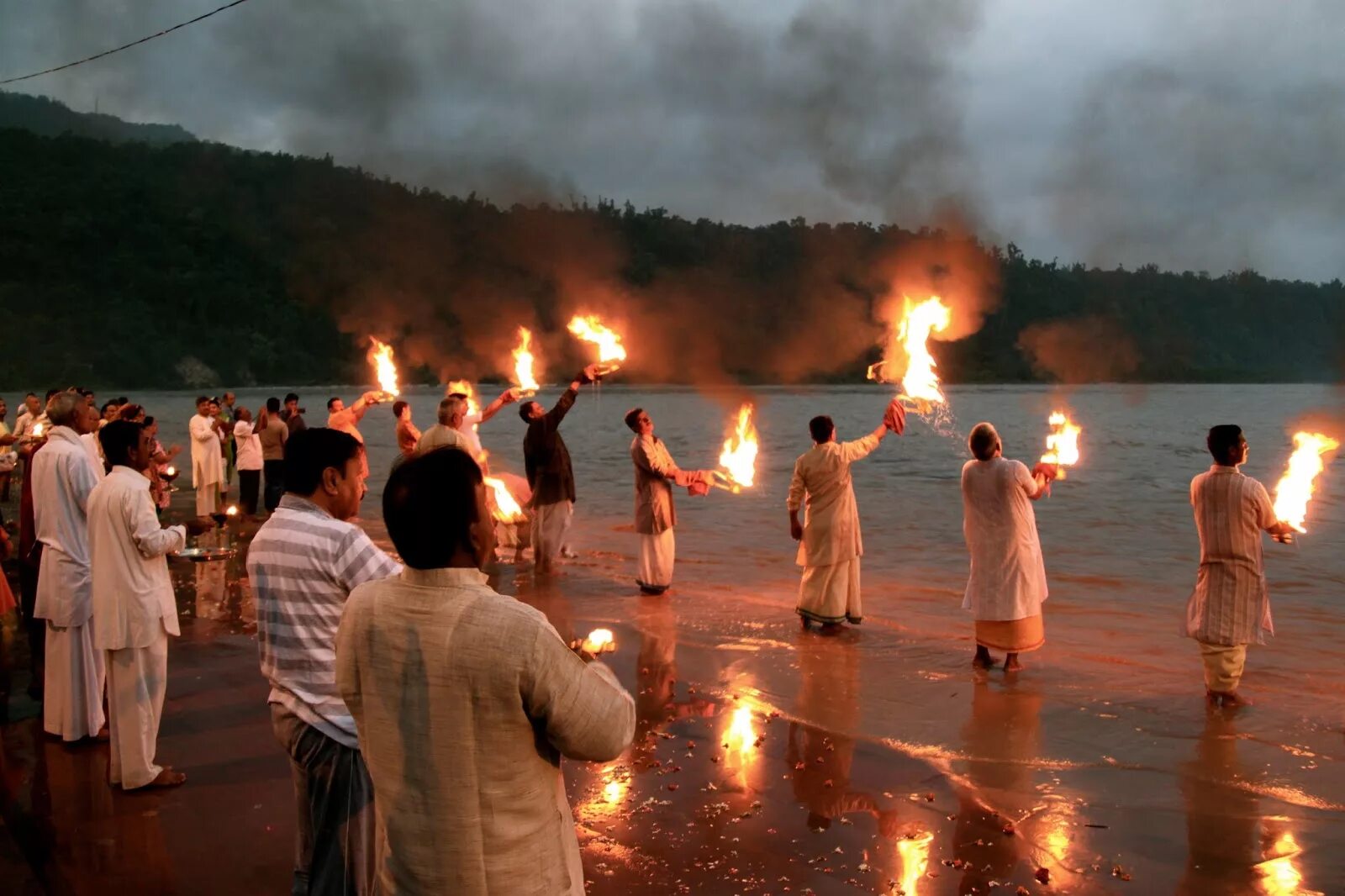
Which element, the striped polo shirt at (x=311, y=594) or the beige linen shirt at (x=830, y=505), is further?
the beige linen shirt at (x=830, y=505)

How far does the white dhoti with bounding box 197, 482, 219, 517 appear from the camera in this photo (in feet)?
55.3

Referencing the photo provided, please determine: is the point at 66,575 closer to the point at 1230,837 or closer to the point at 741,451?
the point at 1230,837

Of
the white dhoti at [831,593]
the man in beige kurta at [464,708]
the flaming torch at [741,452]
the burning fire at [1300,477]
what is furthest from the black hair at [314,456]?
the flaming torch at [741,452]

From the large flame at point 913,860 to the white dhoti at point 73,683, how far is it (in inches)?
185

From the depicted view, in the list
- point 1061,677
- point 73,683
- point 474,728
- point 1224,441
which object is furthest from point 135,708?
point 1224,441

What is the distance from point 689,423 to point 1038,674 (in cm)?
5252

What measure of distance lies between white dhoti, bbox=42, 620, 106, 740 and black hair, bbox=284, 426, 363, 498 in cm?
366

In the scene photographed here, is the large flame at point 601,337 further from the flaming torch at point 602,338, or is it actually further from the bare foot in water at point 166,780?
the bare foot in water at point 166,780

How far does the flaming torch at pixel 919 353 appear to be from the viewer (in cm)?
999

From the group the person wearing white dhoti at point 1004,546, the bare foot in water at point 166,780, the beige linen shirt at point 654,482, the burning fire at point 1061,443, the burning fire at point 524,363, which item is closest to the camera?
the bare foot in water at point 166,780

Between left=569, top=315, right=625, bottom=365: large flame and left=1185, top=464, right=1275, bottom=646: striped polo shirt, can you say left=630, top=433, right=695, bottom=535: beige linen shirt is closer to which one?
left=569, top=315, right=625, bottom=365: large flame

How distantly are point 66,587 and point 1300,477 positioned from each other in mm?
8517

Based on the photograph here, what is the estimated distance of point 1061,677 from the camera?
872cm

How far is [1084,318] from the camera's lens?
92.2 ft
